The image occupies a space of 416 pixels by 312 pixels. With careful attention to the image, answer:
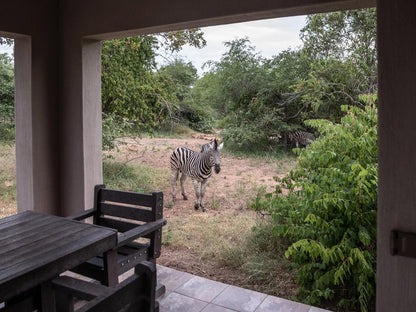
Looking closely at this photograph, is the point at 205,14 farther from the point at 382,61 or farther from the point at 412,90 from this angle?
the point at 412,90

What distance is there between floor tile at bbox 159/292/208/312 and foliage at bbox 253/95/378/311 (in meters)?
0.75

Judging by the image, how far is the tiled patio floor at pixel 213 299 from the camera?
2.29 m

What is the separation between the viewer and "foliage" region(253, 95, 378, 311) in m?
2.48

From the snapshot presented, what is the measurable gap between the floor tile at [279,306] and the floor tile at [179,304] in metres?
0.39

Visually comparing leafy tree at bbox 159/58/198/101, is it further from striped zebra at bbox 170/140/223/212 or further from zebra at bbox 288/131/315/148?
zebra at bbox 288/131/315/148

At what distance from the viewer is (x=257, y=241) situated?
379 centimetres

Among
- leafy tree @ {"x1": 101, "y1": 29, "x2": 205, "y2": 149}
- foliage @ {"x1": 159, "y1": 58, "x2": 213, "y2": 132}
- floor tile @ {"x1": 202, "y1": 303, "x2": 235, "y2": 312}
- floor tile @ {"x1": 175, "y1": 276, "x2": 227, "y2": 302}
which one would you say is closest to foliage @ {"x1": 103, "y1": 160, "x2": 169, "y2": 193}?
leafy tree @ {"x1": 101, "y1": 29, "x2": 205, "y2": 149}

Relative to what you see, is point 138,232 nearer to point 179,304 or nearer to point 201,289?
point 179,304

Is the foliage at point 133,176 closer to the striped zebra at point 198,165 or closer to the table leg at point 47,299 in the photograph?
the striped zebra at point 198,165

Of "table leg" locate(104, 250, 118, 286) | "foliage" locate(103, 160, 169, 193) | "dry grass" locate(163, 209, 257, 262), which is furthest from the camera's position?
"foliage" locate(103, 160, 169, 193)

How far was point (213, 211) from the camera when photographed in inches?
216

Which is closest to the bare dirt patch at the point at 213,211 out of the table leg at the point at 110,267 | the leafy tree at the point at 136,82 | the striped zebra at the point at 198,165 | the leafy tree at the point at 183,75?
the striped zebra at the point at 198,165

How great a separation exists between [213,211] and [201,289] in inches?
116

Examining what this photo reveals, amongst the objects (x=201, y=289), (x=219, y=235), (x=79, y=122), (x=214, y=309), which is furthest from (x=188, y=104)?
(x=214, y=309)
